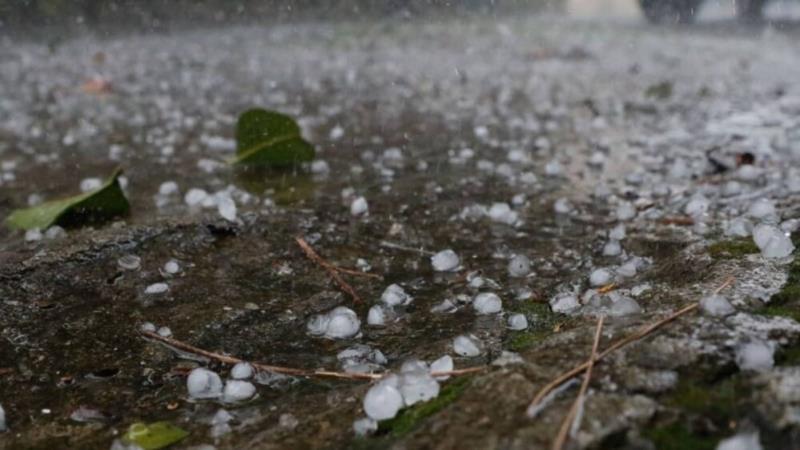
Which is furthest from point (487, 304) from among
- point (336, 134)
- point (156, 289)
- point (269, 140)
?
point (336, 134)

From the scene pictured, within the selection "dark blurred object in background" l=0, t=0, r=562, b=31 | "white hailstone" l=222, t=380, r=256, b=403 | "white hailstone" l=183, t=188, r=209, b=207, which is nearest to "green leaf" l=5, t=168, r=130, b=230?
"white hailstone" l=183, t=188, r=209, b=207

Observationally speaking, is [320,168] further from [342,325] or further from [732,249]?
[732,249]

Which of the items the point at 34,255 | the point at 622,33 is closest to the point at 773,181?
the point at 34,255

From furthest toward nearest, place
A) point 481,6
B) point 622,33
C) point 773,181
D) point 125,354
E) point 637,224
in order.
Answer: point 481,6
point 622,33
point 773,181
point 637,224
point 125,354

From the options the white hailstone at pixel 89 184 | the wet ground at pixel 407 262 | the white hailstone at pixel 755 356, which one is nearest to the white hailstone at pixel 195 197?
the wet ground at pixel 407 262

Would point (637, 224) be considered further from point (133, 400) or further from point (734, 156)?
point (133, 400)

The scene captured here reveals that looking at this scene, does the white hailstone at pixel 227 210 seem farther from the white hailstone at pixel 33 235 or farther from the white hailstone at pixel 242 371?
the white hailstone at pixel 242 371

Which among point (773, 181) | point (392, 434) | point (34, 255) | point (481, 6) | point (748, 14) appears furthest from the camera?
point (481, 6)
